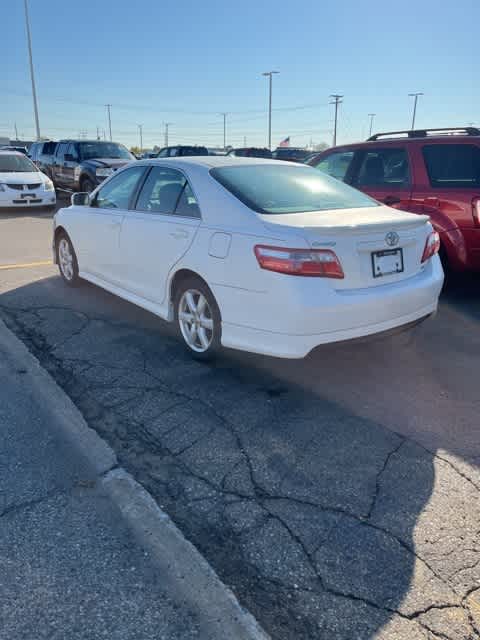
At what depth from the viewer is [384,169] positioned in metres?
6.25

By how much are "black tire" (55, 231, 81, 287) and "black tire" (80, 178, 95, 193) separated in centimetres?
907

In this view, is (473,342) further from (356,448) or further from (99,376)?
(99,376)

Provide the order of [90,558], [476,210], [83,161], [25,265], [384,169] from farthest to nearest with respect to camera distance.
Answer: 1. [83,161]
2. [25,265]
3. [384,169]
4. [476,210]
5. [90,558]

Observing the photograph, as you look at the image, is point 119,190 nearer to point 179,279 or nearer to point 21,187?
point 179,279

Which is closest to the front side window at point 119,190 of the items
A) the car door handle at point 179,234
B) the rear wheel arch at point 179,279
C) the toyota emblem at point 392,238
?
the car door handle at point 179,234

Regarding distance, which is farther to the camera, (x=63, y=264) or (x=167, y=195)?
→ (x=63, y=264)

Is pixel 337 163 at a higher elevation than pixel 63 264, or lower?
higher

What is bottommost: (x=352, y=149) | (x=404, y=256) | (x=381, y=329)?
(x=381, y=329)

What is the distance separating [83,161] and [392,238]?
14.1m

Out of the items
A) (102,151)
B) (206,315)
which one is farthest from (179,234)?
(102,151)

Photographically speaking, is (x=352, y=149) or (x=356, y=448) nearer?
(x=356, y=448)

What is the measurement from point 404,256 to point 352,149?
3.43 m

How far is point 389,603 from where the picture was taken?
201 centimetres

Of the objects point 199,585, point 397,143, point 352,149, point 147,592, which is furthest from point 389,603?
point 352,149
